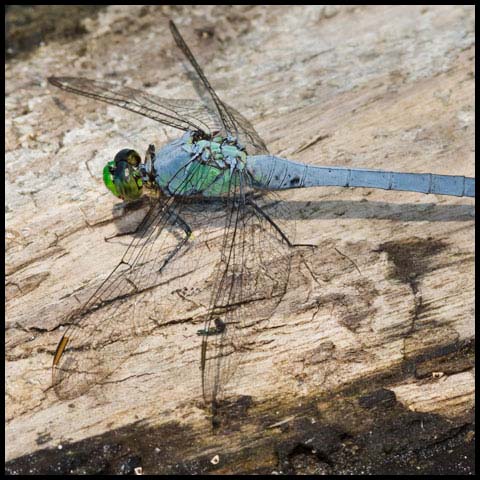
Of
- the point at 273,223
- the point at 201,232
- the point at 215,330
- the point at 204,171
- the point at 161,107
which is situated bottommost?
the point at 215,330

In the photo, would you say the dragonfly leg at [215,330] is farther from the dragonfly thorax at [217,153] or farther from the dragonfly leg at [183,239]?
the dragonfly thorax at [217,153]

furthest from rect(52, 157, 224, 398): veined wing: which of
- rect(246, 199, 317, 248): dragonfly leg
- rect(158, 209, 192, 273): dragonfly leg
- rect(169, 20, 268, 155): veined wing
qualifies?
rect(169, 20, 268, 155): veined wing

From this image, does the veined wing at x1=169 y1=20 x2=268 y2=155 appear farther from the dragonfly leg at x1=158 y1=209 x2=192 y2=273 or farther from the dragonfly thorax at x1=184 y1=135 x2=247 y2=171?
the dragonfly leg at x1=158 y1=209 x2=192 y2=273

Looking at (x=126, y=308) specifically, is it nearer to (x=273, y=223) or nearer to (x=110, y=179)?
(x=110, y=179)

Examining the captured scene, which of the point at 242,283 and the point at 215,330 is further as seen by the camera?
the point at 242,283

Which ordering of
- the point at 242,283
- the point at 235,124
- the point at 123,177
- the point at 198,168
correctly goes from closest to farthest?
the point at 242,283, the point at 123,177, the point at 198,168, the point at 235,124

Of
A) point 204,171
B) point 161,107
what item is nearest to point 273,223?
point 204,171

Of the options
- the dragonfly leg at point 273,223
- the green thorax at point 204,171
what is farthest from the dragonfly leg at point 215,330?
the green thorax at point 204,171
